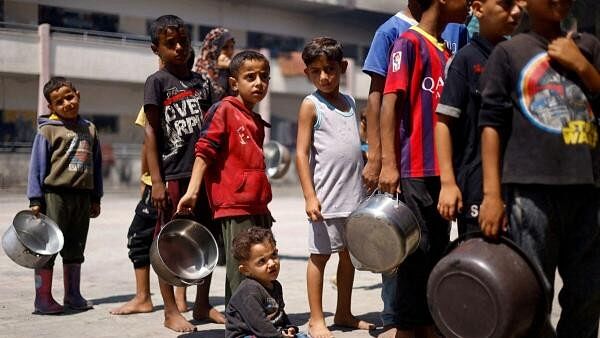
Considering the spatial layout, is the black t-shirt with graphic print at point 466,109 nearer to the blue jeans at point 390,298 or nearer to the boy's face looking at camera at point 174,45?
the blue jeans at point 390,298

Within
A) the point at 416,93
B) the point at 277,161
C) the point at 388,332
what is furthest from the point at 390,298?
the point at 277,161

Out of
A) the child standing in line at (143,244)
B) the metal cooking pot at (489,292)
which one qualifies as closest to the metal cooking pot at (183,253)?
the child standing in line at (143,244)

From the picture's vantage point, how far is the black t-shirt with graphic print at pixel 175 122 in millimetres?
4770

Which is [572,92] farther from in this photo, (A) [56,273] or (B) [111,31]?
(B) [111,31]

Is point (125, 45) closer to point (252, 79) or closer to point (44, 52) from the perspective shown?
point (44, 52)

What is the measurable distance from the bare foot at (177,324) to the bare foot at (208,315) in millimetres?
245

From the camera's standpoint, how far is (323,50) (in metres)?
4.45

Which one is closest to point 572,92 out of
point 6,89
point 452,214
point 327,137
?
point 452,214

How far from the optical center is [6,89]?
25234 millimetres

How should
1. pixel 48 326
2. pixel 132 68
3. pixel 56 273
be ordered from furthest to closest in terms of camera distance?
pixel 132 68 → pixel 56 273 → pixel 48 326

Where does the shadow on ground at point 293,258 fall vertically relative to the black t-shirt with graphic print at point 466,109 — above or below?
below

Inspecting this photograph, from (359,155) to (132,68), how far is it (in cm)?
2346

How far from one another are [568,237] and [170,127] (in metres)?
2.50

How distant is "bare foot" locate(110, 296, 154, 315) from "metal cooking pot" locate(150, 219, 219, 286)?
98 cm
